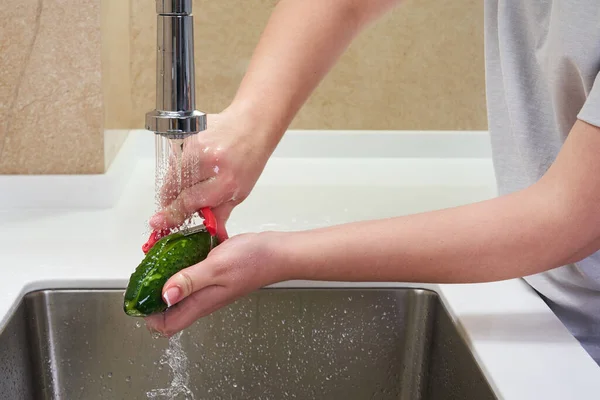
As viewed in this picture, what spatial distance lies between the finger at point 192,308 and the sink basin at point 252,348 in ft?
0.58

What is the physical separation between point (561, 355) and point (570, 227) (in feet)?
0.45

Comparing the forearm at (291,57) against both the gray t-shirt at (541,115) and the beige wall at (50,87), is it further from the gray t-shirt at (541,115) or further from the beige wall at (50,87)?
the beige wall at (50,87)

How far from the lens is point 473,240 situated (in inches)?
33.4

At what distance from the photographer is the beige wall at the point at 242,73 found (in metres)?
1.28

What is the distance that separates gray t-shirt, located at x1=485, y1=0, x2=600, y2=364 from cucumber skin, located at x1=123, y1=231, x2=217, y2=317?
1.22 feet

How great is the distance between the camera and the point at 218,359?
1.06 meters

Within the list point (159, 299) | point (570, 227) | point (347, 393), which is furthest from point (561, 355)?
point (159, 299)

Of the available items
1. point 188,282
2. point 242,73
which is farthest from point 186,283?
point 242,73

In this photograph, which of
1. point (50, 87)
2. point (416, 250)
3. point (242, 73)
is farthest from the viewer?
point (242, 73)

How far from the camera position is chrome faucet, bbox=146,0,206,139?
76 centimetres

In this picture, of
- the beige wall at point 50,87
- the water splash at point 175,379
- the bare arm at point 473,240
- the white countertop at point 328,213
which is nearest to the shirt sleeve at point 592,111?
the bare arm at point 473,240

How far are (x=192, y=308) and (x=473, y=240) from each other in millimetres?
278

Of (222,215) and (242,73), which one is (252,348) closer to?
(222,215)

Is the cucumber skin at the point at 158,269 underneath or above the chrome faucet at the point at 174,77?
underneath
